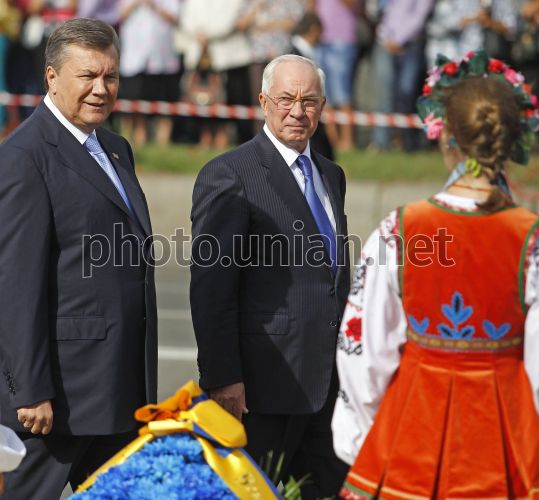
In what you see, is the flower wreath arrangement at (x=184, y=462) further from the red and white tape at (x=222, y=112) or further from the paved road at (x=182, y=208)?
the red and white tape at (x=222, y=112)

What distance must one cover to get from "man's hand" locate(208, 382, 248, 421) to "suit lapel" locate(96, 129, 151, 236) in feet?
2.13

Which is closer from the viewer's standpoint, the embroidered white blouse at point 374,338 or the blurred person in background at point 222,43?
the embroidered white blouse at point 374,338

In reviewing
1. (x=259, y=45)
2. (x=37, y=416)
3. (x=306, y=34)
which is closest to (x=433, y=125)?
(x=37, y=416)

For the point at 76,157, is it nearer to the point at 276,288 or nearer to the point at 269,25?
the point at 276,288

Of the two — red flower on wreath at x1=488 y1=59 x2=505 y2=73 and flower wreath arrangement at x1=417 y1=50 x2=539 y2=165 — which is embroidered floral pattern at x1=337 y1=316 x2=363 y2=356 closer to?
flower wreath arrangement at x1=417 y1=50 x2=539 y2=165

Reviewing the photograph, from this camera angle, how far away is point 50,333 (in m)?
4.66

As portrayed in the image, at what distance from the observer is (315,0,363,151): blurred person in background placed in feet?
43.4

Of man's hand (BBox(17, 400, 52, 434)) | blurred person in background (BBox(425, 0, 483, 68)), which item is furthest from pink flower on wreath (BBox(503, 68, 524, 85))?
blurred person in background (BBox(425, 0, 483, 68))

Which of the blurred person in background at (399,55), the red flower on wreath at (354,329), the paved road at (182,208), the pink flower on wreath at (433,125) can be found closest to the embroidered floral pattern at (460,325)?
the red flower on wreath at (354,329)

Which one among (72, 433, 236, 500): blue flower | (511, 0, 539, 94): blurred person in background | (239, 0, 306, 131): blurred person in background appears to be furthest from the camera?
(511, 0, 539, 94): blurred person in background

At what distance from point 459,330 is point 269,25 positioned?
370 inches

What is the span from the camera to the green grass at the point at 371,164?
1366 centimetres

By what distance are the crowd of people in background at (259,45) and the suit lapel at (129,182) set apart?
7551 mm

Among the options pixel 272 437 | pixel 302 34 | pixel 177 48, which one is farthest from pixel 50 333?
pixel 177 48
